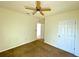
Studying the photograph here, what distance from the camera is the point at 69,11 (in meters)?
3.16

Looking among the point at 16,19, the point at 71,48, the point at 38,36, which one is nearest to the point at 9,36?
the point at 16,19

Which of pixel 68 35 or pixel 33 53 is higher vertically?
pixel 68 35

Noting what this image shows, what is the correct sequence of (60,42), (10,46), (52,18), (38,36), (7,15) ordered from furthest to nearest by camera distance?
(38,36) < (52,18) < (60,42) < (10,46) < (7,15)

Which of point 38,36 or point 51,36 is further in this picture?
point 38,36

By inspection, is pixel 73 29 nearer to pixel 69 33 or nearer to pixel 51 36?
pixel 69 33

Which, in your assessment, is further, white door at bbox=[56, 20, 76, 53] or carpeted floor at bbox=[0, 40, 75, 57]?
white door at bbox=[56, 20, 76, 53]

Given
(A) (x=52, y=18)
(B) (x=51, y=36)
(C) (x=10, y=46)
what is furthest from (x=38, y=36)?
(C) (x=10, y=46)

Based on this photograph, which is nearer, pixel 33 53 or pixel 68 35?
pixel 33 53

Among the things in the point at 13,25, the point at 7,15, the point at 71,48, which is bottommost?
the point at 71,48

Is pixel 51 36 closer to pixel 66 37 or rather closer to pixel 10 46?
pixel 66 37

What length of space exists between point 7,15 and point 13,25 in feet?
1.27

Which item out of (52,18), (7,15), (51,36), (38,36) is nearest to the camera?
(7,15)

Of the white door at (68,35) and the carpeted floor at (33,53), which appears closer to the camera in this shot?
the carpeted floor at (33,53)

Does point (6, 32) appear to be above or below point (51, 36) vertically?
above
